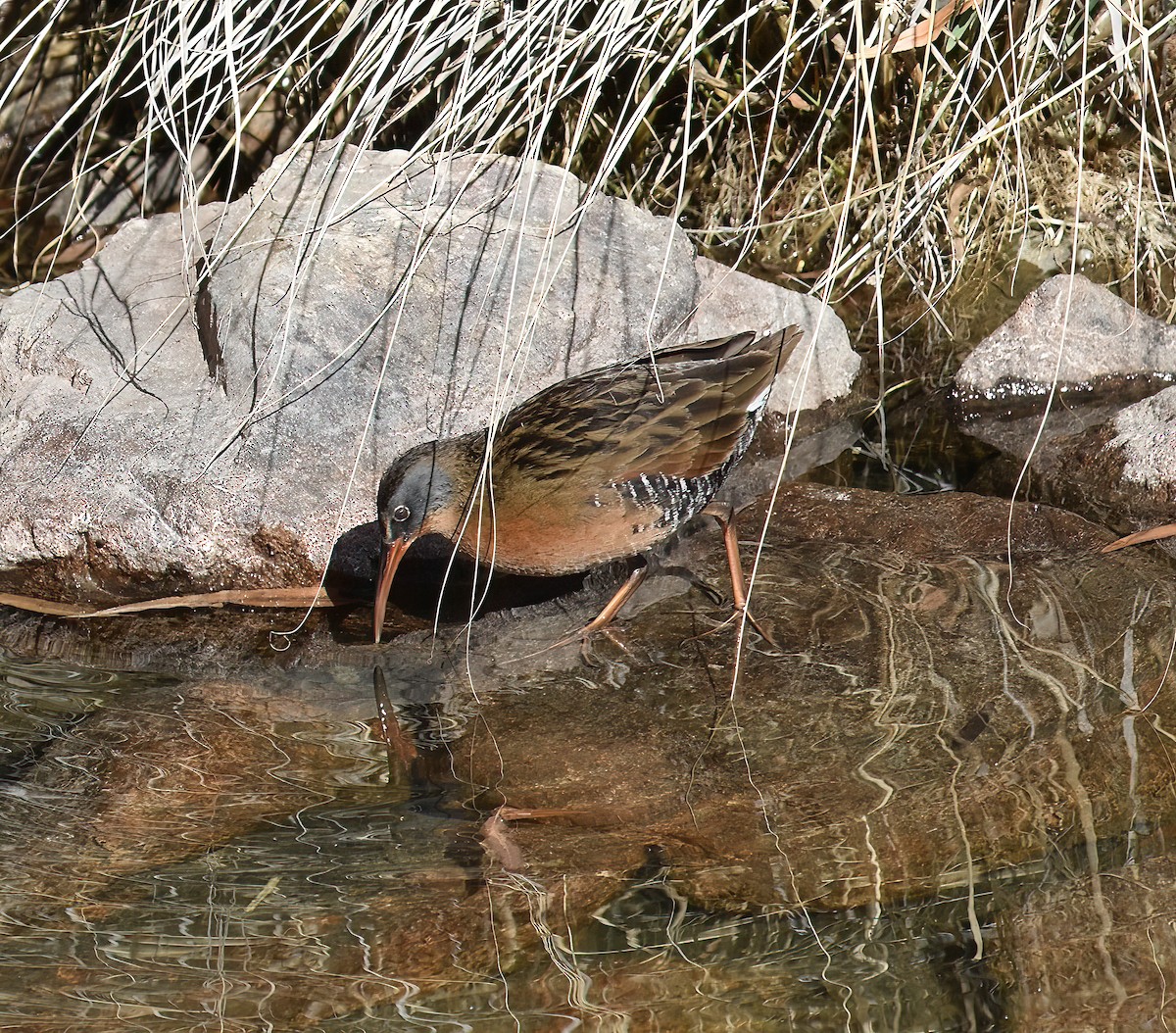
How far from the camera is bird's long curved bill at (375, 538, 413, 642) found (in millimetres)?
3652

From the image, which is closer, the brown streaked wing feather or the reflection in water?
the reflection in water

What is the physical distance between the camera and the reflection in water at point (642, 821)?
8.03 ft

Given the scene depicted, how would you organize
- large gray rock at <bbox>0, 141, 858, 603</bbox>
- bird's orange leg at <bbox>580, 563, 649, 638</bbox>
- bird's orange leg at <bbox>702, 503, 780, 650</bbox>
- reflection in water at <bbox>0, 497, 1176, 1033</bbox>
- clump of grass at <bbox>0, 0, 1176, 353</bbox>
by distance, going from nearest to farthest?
reflection in water at <bbox>0, 497, 1176, 1033</bbox> → bird's orange leg at <bbox>702, 503, 780, 650</bbox> → bird's orange leg at <bbox>580, 563, 649, 638</bbox> → large gray rock at <bbox>0, 141, 858, 603</bbox> → clump of grass at <bbox>0, 0, 1176, 353</bbox>

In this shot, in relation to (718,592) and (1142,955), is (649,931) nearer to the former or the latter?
(1142,955)

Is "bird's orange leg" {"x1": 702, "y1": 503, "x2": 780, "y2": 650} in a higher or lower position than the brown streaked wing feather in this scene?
lower

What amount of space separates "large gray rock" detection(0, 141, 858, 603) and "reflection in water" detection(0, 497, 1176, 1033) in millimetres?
496

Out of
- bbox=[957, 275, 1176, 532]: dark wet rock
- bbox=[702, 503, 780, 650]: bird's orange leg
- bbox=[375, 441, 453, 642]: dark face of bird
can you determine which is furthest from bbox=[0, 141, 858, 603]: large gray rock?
bbox=[702, 503, 780, 650]: bird's orange leg

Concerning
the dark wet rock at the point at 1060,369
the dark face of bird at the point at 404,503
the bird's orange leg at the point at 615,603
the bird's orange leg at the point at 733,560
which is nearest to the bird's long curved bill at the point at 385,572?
the dark face of bird at the point at 404,503

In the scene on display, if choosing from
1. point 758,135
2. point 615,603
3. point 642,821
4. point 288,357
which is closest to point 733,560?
point 615,603

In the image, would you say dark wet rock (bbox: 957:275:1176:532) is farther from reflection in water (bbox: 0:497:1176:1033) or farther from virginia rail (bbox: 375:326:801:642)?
virginia rail (bbox: 375:326:801:642)

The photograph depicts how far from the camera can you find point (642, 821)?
289 cm

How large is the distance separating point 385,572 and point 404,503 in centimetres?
19

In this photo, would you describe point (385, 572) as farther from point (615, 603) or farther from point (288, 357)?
point (288, 357)

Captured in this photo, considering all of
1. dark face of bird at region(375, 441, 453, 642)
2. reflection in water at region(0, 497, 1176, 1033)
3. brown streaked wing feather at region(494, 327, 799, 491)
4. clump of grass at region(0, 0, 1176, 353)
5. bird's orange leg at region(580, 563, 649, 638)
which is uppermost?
clump of grass at region(0, 0, 1176, 353)
